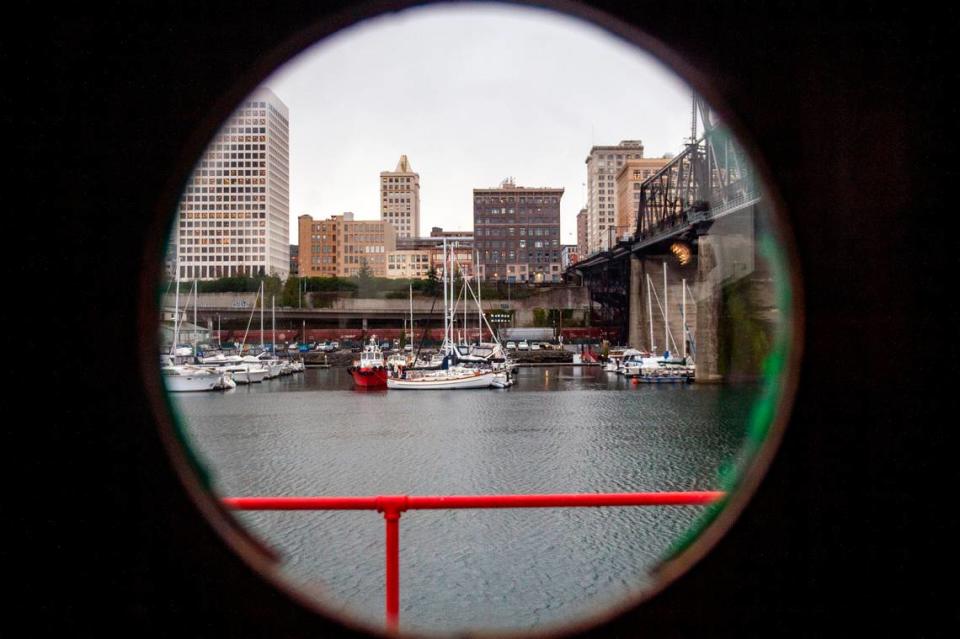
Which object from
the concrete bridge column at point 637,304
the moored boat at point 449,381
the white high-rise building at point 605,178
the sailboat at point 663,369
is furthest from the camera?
the white high-rise building at point 605,178

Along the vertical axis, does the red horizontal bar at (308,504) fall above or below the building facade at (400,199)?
below

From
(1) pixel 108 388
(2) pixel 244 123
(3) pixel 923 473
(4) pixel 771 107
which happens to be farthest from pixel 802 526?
(2) pixel 244 123

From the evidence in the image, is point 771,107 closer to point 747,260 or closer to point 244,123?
point 747,260

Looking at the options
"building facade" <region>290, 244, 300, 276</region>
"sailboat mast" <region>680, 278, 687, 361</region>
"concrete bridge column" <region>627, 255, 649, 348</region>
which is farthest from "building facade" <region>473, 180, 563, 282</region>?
"sailboat mast" <region>680, 278, 687, 361</region>

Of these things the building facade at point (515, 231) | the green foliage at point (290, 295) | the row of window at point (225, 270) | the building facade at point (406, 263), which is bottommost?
the green foliage at point (290, 295)

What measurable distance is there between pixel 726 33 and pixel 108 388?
1.78m

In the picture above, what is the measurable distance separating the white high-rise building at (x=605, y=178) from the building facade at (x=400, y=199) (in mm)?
32996

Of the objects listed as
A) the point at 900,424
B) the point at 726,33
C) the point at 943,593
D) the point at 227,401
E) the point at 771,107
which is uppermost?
the point at 726,33

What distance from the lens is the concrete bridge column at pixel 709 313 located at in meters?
35.9

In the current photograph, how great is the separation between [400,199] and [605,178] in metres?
37.8

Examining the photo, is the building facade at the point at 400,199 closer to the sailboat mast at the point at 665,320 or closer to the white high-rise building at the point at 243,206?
the white high-rise building at the point at 243,206

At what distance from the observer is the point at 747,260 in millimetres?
30531

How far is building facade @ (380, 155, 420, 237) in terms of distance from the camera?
13212 cm

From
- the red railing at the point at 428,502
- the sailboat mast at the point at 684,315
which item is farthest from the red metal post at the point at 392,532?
the sailboat mast at the point at 684,315
